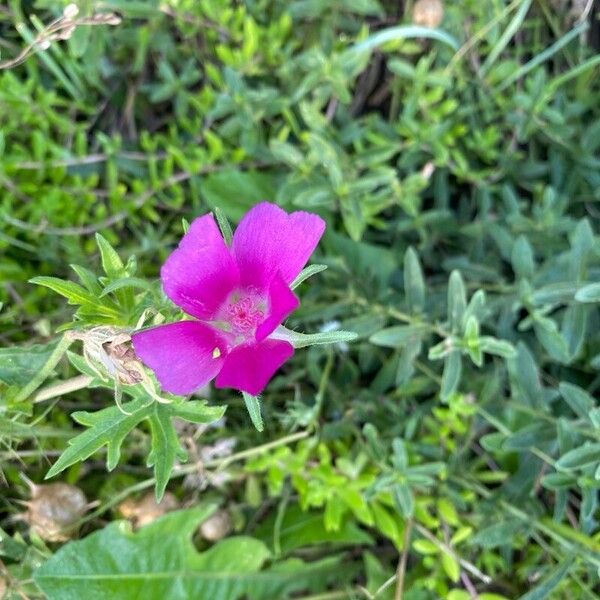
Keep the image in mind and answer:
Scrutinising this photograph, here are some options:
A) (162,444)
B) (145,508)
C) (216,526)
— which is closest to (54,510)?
(145,508)

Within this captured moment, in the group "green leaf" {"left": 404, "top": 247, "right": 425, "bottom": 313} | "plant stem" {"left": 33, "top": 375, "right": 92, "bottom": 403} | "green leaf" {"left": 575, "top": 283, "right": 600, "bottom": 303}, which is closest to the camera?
"plant stem" {"left": 33, "top": 375, "right": 92, "bottom": 403}

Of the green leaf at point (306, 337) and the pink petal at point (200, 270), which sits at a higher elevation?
the pink petal at point (200, 270)

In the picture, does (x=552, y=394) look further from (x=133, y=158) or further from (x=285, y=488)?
(x=133, y=158)

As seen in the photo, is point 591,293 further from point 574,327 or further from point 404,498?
point 404,498

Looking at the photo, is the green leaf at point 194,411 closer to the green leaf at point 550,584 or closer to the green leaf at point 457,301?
the green leaf at point 457,301

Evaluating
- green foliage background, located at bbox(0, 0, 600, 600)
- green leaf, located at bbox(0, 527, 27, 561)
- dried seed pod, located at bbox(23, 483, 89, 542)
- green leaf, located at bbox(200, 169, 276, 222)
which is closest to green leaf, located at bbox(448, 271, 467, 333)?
green foliage background, located at bbox(0, 0, 600, 600)

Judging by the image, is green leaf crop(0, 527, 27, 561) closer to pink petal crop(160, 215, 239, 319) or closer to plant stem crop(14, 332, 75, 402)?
plant stem crop(14, 332, 75, 402)

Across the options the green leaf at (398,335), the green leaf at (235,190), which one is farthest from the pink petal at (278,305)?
the green leaf at (235,190)

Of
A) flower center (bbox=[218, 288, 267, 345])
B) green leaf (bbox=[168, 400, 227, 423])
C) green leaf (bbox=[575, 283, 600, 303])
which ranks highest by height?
flower center (bbox=[218, 288, 267, 345])
